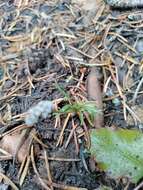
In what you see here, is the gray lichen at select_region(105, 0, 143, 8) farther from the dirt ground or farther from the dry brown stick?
the dry brown stick

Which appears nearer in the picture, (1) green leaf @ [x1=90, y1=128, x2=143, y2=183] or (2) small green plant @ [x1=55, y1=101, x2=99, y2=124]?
(1) green leaf @ [x1=90, y1=128, x2=143, y2=183]

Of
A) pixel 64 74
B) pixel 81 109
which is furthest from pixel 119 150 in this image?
pixel 64 74

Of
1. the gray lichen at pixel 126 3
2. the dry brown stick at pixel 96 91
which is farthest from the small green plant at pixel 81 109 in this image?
the gray lichen at pixel 126 3

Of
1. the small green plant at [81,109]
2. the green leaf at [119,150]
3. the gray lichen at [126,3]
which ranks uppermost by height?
the gray lichen at [126,3]

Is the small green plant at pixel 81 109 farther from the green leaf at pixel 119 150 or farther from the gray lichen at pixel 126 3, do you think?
the gray lichen at pixel 126 3

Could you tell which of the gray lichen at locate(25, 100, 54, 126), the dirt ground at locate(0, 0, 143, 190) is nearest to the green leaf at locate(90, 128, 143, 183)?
the dirt ground at locate(0, 0, 143, 190)

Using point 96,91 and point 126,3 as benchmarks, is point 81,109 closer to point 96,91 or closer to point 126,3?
point 96,91
